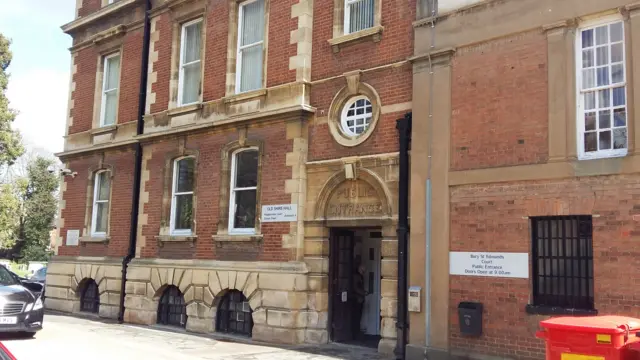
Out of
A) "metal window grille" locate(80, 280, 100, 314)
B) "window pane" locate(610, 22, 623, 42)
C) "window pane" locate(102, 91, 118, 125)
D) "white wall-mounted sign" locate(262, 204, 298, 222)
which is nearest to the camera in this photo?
"window pane" locate(610, 22, 623, 42)

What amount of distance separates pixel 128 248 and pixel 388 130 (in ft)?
29.2

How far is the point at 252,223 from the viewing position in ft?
48.5

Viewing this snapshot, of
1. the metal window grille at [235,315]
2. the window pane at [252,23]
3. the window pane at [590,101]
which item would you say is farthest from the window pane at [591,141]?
the window pane at [252,23]

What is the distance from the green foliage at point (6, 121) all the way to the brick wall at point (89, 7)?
25.8 feet

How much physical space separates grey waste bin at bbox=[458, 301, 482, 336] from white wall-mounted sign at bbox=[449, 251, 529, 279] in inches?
21.1

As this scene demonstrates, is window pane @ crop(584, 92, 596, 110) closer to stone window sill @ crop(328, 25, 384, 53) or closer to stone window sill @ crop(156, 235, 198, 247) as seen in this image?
stone window sill @ crop(328, 25, 384, 53)

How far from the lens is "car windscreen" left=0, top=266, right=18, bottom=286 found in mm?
13211

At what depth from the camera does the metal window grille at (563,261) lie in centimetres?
965

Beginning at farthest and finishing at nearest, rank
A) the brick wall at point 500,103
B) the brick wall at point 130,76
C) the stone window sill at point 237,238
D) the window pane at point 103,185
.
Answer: the window pane at point 103,185
the brick wall at point 130,76
the stone window sill at point 237,238
the brick wall at point 500,103

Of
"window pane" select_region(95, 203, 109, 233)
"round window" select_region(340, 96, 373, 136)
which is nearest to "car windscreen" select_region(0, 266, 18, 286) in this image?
"window pane" select_region(95, 203, 109, 233)

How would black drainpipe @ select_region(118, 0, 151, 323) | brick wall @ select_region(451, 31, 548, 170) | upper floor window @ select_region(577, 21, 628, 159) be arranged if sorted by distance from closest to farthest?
upper floor window @ select_region(577, 21, 628, 159), brick wall @ select_region(451, 31, 548, 170), black drainpipe @ select_region(118, 0, 151, 323)

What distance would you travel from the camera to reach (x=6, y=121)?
27.0 meters

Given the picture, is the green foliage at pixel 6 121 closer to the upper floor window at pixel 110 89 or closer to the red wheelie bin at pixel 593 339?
the upper floor window at pixel 110 89

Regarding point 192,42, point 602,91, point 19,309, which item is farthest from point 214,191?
point 602,91
